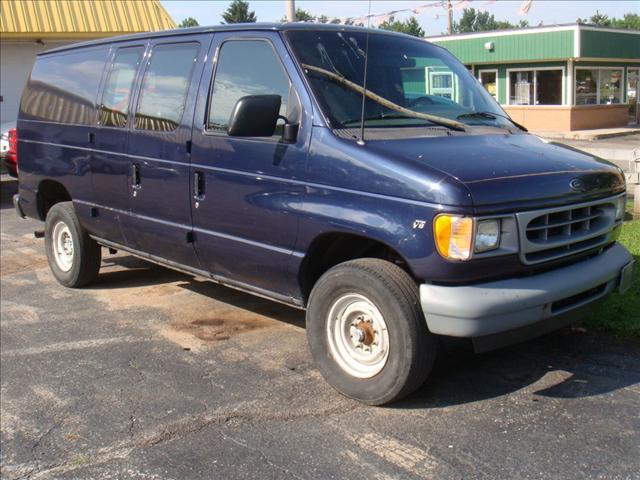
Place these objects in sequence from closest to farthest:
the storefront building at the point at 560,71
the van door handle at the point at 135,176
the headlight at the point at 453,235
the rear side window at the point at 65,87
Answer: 1. the headlight at the point at 453,235
2. the van door handle at the point at 135,176
3. the rear side window at the point at 65,87
4. the storefront building at the point at 560,71

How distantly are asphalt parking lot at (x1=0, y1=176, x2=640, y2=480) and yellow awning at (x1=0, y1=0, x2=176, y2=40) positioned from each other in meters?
14.8

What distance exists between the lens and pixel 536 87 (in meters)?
29.7

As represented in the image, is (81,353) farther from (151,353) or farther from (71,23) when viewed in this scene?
(71,23)

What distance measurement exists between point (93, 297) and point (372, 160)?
383 centimetres

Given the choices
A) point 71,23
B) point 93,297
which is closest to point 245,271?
point 93,297

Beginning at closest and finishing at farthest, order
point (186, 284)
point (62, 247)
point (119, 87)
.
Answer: point (119, 87) → point (186, 284) → point (62, 247)

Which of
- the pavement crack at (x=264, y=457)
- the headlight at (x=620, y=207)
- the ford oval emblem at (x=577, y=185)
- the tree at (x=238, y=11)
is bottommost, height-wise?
the pavement crack at (x=264, y=457)

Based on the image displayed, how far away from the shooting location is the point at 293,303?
455 centimetres

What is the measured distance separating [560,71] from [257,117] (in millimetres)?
27112

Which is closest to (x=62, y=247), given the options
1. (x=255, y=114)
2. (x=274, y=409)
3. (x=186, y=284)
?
(x=186, y=284)

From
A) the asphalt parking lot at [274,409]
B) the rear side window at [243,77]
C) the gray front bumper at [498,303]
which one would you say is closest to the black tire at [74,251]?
the asphalt parking lot at [274,409]

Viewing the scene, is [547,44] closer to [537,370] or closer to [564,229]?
[537,370]

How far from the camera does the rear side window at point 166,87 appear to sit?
513cm

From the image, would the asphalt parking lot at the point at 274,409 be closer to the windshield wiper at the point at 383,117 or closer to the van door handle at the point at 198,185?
the van door handle at the point at 198,185
